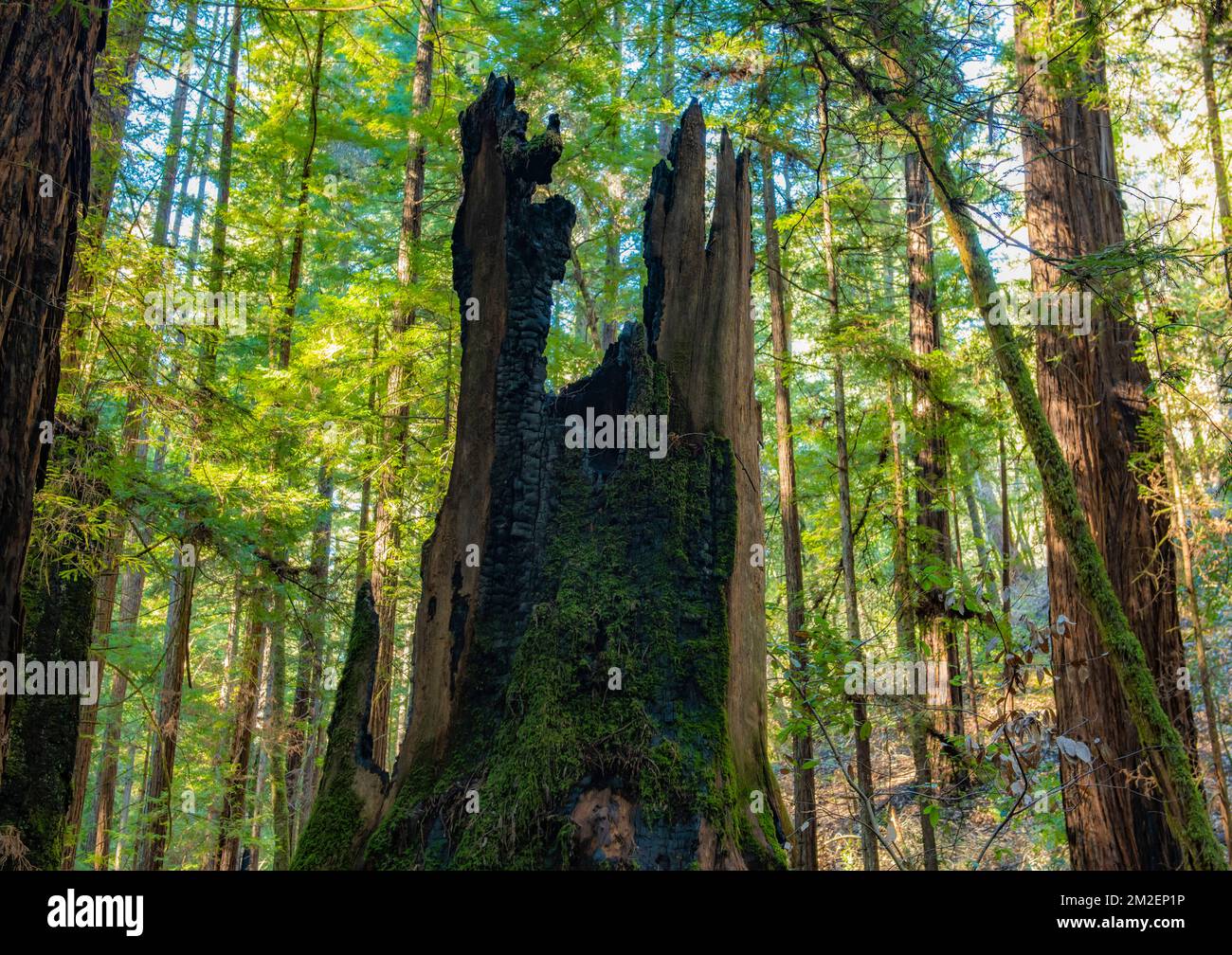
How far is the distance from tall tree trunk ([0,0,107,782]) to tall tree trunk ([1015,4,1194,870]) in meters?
6.31

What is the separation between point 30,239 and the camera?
3.70m

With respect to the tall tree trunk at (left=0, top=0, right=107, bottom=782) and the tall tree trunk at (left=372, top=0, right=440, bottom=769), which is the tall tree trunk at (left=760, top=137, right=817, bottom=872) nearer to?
the tall tree trunk at (left=372, top=0, right=440, bottom=769)

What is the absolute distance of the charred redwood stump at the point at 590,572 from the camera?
4.34 m

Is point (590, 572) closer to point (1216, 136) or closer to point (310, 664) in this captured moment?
point (1216, 136)

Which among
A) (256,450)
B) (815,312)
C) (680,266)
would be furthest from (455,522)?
(815,312)

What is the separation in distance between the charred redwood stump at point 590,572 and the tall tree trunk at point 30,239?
218 cm

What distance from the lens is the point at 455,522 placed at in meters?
5.31

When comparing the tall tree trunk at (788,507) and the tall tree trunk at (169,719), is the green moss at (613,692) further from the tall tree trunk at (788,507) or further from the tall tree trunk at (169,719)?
the tall tree trunk at (169,719)

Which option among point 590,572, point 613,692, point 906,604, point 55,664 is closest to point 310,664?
point 55,664

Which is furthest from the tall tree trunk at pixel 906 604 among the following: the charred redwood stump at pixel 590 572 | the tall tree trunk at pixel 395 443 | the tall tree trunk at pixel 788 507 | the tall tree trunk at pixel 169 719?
the tall tree trunk at pixel 169 719

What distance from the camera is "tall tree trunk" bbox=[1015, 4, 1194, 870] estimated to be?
6.53m

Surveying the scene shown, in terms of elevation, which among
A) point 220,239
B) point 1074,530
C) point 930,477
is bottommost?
point 1074,530

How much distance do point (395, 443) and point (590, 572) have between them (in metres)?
6.02
